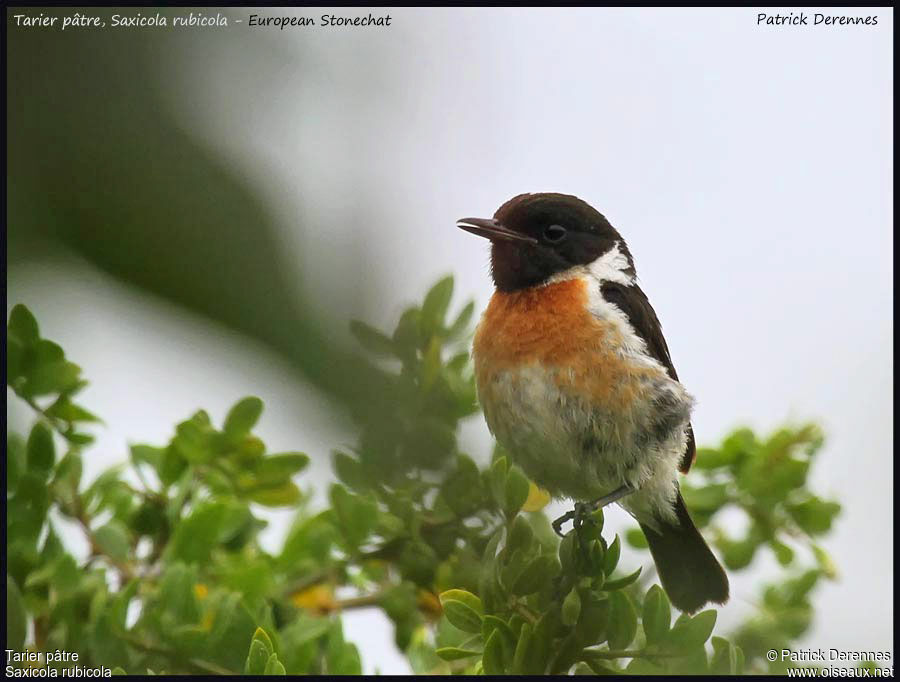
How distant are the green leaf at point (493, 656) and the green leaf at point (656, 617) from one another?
0.38 meters

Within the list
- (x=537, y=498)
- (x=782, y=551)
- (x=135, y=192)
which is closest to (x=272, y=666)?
(x=537, y=498)

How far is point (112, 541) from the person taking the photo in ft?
10.1

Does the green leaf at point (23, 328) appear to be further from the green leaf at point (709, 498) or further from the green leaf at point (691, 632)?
the green leaf at point (709, 498)

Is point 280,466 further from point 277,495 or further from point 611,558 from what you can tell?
point 611,558

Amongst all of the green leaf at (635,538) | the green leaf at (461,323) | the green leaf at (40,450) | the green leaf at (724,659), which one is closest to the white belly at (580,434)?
the green leaf at (635,538)

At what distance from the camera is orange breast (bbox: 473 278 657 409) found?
3629 millimetres

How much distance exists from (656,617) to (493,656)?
420 mm

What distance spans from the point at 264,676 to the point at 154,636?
1.78 feet

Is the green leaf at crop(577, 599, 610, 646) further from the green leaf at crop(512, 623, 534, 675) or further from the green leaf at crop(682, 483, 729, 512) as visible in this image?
the green leaf at crop(682, 483, 729, 512)

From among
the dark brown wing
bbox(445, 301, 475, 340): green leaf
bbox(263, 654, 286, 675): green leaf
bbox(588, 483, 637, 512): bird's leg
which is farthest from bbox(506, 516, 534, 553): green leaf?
the dark brown wing

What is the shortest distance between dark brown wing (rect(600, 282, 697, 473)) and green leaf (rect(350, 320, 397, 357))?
91 cm

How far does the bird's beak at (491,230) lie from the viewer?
→ 371 centimetres

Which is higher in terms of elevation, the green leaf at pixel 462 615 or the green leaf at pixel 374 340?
the green leaf at pixel 374 340

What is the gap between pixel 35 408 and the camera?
10.2ft
